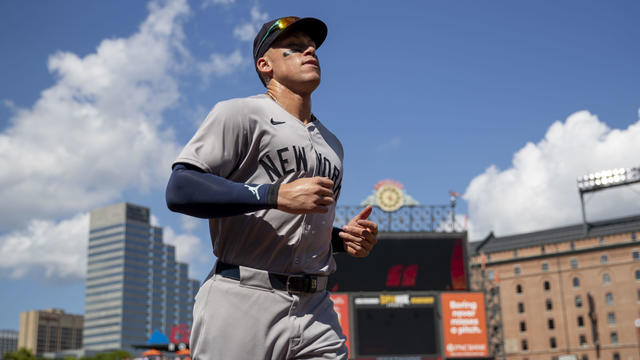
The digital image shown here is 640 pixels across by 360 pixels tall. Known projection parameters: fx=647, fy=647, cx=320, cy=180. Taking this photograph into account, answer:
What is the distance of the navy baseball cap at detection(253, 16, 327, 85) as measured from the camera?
3.19 meters

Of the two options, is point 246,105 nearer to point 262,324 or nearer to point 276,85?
point 276,85

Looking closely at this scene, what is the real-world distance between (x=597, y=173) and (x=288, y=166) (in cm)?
7513

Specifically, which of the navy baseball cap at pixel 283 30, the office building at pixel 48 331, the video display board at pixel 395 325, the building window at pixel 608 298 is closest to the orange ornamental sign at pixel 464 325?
the video display board at pixel 395 325

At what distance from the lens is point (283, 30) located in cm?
318

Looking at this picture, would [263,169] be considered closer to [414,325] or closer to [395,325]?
[395,325]

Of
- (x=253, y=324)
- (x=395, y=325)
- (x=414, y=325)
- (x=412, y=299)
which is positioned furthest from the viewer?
(x=412, y=299)

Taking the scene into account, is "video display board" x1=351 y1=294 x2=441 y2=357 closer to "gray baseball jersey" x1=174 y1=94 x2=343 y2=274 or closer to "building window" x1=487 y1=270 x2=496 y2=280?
"gray baseball jersey" x1=174 y1=94 x2=343 y2=274

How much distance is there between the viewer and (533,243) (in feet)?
257

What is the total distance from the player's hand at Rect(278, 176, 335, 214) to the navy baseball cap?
98 centimetres

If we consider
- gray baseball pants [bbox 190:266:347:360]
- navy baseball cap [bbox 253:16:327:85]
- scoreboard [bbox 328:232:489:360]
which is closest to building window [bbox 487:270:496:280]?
scoreboard [bbox 328:232:489:360]

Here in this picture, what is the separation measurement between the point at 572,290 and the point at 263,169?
7774cm

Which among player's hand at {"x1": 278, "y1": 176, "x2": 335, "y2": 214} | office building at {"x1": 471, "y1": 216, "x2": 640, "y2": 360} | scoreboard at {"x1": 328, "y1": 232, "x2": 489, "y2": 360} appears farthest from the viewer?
office building at {"x1": 471, "y1": 216, "x2": 640, "y2": 360}

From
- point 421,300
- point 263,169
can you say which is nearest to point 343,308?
point 421,300

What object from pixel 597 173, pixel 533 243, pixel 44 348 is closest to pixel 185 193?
pixel 597 173
